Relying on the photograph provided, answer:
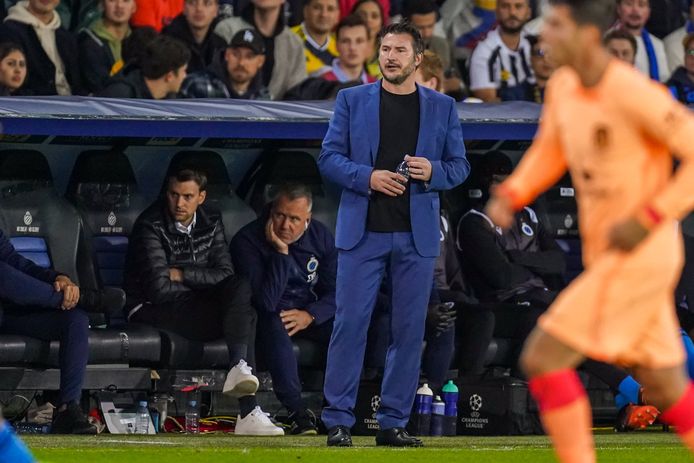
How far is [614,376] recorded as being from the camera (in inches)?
464

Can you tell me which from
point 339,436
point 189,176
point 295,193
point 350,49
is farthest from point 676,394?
point 350,49

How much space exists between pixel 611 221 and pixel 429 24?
8.55m

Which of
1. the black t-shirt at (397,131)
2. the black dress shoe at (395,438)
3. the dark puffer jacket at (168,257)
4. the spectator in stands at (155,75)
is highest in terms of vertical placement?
the spectator in stands at (155,75)

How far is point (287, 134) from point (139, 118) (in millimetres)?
1094

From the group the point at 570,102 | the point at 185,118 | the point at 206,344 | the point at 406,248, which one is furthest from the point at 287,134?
the point at 570,102

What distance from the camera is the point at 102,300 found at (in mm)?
10828

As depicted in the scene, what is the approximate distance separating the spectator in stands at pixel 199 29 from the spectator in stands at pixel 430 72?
1964mm

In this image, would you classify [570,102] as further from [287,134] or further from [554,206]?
[554,206]

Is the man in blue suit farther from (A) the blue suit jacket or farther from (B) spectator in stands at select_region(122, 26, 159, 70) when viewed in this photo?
(B) spectator in stands at select_region(122, 26, 159, 70)

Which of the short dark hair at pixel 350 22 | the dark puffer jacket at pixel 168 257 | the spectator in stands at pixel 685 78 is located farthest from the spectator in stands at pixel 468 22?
the dark puffer jacket at pixel 168 257

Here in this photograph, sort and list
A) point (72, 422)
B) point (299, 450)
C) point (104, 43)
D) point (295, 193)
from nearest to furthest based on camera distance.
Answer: point (299, 450) < point (72, 422) < point (295, 193) < point (104, 43)

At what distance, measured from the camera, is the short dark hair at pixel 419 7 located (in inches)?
566

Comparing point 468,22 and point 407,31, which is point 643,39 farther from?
point 407,31

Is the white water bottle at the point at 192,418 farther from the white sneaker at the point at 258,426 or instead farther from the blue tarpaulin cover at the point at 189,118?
the blue tarpaulin cover at the point at 189,118
